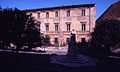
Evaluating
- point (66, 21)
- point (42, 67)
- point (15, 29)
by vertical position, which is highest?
point (66, 21)

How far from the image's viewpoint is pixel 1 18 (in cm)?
864

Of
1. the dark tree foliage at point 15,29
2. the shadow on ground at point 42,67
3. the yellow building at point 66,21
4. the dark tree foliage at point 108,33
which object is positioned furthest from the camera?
the yellow building at point 66,21

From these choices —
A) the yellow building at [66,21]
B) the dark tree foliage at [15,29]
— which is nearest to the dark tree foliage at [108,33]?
the yellow building at [66,21]

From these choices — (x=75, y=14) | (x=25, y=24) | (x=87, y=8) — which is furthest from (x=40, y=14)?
(x=25, y=24)

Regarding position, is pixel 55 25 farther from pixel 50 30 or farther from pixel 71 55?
pixel 71 55

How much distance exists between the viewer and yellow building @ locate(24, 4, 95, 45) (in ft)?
76.2

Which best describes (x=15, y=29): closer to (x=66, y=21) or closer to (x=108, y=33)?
(x=108, y=33)

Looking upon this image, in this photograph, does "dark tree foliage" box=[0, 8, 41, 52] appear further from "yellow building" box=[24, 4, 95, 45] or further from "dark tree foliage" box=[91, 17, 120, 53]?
"yellow building" box=[24, 4, 95, 45]

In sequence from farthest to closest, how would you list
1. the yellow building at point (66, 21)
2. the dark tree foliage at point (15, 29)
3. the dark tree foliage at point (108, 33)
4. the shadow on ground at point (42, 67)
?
the yellow building at point (66, 21)
the dark tree foliage at point (108, 33)
the dark tree foliage at point (15, 29)
the shadow on ground at point (42, 67)

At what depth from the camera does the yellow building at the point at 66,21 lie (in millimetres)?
23219

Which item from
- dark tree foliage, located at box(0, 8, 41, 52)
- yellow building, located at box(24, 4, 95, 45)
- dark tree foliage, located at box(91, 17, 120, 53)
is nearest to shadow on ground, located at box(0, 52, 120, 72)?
dark tree foliage, located at box(0, 8, 41, 52)

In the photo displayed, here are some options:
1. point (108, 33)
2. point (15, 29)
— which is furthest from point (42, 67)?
point (108, 33)

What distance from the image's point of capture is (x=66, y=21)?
24594 mm

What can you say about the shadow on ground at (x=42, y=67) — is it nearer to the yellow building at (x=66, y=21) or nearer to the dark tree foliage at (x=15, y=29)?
the dark tree foliage at (x=15, y=29)
